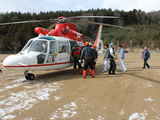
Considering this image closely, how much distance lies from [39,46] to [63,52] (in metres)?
1.60

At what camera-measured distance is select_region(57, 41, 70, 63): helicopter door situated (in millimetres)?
7606

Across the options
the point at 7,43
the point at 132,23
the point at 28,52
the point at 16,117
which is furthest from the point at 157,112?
the point at 132,23

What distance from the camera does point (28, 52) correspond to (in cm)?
644

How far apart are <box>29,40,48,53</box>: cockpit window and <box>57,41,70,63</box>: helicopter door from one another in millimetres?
956

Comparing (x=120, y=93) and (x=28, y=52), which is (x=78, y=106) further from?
(x=28, y=52)

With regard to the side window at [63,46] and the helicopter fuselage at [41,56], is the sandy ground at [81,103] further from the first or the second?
the side window at [63,46]

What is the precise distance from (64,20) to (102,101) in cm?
669

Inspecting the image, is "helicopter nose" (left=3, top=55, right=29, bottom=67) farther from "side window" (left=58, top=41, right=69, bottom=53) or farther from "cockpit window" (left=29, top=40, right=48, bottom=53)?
"side window" (left=58, top=41, right=69, bottom=53)

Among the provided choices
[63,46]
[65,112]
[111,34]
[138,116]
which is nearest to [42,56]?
[63,46]

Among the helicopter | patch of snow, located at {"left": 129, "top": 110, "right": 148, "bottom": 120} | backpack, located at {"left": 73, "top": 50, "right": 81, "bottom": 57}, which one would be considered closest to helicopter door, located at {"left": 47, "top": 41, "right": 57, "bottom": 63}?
the helicopter

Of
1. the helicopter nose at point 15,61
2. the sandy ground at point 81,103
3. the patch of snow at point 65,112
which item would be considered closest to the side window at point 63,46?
the helicopter nose at point 15,61

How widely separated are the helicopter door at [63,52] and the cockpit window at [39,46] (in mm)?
956

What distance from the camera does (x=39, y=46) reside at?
6.74 metres

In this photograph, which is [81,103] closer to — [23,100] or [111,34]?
[23,100]
